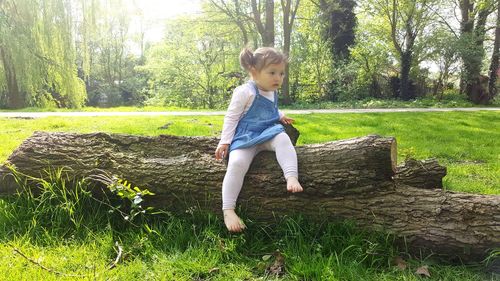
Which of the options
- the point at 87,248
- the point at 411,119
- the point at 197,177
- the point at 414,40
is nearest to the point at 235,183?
the point at 197,177

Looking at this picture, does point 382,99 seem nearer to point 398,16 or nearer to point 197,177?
point 398,16

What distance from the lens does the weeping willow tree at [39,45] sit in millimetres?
15953

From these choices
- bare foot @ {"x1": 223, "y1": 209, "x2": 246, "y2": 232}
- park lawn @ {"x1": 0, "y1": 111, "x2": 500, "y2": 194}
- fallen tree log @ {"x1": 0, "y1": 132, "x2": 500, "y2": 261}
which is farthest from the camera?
park lawn @ {"x1": 0, "y1": 111, "x2": 500, "y2": 194}

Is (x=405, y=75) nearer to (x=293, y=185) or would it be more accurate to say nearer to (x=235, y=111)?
(x=235, y=111)

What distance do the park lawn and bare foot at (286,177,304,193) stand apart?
258 cm

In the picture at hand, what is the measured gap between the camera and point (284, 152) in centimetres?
321

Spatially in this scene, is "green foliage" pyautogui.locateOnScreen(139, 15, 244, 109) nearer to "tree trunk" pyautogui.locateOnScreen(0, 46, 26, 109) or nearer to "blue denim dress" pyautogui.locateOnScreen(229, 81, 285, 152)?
"tree trunk" pyautogui.locateOnScreen(0, 46, 26, 109)

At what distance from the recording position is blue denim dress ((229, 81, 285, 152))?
332cm

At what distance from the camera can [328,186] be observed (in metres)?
3.16

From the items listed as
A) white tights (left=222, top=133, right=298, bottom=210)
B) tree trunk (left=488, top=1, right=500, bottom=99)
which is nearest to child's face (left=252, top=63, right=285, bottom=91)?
white tights (left=222, top=133, right=298, bottom=210)

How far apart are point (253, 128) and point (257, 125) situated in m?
0.04

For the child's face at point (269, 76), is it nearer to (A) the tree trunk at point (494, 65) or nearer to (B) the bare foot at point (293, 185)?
(B) the bare foot at point (293, 185)

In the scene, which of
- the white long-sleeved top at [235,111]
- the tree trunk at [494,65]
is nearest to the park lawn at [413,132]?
the white long-sleeved top at [235,111]

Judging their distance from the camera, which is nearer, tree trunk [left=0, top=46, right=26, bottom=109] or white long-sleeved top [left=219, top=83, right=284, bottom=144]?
white long-sleeved top [left=219, top=83, right=284, bottom=144]
